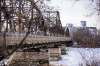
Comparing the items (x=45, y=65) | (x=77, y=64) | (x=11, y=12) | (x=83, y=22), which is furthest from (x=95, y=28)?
(x=11, y=12)

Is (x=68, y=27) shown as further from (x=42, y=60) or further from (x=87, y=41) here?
(x=42, y=60)

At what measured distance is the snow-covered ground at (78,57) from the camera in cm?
478

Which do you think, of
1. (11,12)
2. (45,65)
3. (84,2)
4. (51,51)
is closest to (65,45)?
(51,51)

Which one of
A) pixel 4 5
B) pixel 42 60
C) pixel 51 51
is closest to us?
pixel 4 5

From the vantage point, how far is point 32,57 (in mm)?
4625

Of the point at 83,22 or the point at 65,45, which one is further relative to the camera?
the point at 65,45

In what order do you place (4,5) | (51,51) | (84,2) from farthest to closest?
(51,51) → (84,2) → (4,5)

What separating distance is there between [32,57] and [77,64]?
0.85m

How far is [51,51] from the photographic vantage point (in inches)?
202

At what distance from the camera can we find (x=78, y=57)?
4988mm

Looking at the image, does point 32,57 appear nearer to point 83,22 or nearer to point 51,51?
point 51,51

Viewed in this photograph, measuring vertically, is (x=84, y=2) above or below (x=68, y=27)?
above

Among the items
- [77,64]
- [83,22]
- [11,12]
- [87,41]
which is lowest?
[77,64]

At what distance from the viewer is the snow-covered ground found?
4.78 m
